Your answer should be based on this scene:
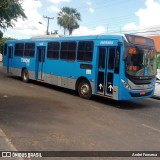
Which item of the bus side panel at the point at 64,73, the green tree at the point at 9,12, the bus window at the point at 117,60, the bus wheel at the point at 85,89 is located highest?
the green tree at the point at 9,12

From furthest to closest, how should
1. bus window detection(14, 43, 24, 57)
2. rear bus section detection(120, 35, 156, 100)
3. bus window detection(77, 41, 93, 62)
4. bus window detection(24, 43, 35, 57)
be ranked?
bus window detection(14, 43, 24, 57), bus window detection(24, 43, 35, 57), bus window detection(77, 41, 93, 62), rear bus section detection(120, 35, 156, 100)

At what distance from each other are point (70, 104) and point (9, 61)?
38.9 feet

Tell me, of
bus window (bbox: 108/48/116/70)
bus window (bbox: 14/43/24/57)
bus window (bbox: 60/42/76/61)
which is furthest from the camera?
bus window (bbox: 14/43/24/57)

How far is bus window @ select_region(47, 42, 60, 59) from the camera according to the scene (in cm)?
1758

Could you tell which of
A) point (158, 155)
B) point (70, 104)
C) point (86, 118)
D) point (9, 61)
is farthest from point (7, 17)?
point (158, 155)

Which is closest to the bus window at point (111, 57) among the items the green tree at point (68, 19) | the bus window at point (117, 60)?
the bus window at point (117, 60)

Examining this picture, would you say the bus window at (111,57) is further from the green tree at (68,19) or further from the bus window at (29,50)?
the green tree at (68,19)

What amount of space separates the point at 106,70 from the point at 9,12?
39.1ft

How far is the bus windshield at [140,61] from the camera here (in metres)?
13.0

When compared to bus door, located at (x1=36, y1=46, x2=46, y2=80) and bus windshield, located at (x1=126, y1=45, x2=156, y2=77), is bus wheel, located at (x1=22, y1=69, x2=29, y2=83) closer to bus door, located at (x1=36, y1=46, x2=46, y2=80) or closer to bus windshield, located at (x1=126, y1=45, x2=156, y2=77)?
bus door, located at (x1=36, y1=46, x2=46, y2=80)

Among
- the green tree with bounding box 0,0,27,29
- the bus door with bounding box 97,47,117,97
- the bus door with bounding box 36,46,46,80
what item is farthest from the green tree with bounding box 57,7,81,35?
the bus door with bounding box 97,47,117,97

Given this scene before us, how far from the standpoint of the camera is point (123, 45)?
12867 mm

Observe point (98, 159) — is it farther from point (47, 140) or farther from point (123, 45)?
point (123, 45)

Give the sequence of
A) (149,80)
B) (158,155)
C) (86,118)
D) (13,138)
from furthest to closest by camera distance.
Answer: (149,80) → (86,118) → (13,138) → (158,155)
